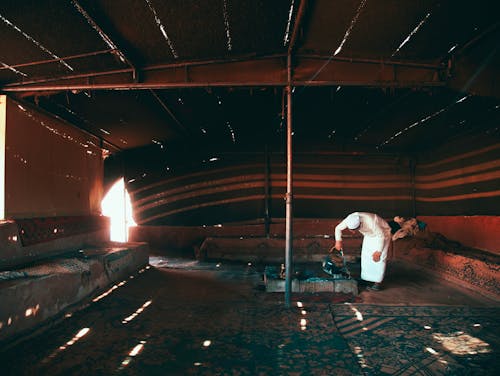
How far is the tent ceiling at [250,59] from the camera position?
12.0 feet

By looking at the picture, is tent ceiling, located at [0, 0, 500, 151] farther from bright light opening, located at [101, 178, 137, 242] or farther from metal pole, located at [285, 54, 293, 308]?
bright light opening, located at [101, 178, 137, 242]

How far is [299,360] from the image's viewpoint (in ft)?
9.48

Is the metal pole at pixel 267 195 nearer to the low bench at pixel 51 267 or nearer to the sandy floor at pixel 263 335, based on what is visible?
the low bench at pixel 51 267

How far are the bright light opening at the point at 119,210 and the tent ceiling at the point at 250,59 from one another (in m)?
3.37

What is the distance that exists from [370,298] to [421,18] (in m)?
3.86

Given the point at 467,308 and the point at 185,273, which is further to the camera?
the point at 185,273


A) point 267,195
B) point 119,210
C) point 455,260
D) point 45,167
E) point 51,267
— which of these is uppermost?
point 45,167

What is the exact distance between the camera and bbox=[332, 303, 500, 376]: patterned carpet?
2785 millimetres

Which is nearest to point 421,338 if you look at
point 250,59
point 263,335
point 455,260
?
point 263,335

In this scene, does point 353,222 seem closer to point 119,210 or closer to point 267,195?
point 267,195

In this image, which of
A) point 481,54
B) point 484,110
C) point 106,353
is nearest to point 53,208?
point 106,353

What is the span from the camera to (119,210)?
10445 mm

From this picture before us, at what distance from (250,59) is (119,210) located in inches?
297

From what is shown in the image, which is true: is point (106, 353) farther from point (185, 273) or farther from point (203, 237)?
point (203, 237)
